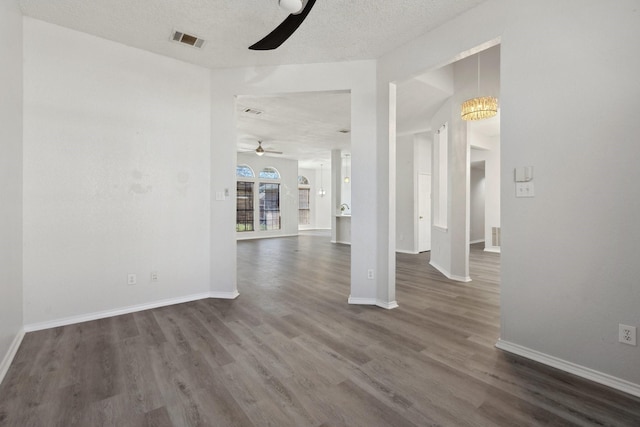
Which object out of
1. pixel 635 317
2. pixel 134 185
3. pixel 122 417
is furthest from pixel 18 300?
pixel 635 317

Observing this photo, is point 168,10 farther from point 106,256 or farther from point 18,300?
point 18,300

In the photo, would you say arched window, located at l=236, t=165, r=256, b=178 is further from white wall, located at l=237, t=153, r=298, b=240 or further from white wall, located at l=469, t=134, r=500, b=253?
white wall, located at l=469, t=134, r=500, b=253

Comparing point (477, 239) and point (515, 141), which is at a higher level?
point (515, 141)

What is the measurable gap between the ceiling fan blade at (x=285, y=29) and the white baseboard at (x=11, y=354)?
121 inches

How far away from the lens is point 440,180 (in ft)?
19.9

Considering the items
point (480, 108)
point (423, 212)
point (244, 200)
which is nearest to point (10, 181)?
point (480, 108)

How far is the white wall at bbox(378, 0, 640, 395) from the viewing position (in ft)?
5.98

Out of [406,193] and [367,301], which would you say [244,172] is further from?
[367,301]

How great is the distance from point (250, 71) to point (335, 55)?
1127mm

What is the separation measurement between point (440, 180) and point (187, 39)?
512 cm

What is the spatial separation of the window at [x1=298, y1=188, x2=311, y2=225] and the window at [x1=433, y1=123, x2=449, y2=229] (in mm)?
9153

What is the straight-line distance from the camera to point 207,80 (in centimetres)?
375

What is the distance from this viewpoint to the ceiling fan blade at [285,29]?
200 centimetres

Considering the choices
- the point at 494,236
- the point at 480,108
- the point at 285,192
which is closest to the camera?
the point at 480,108
